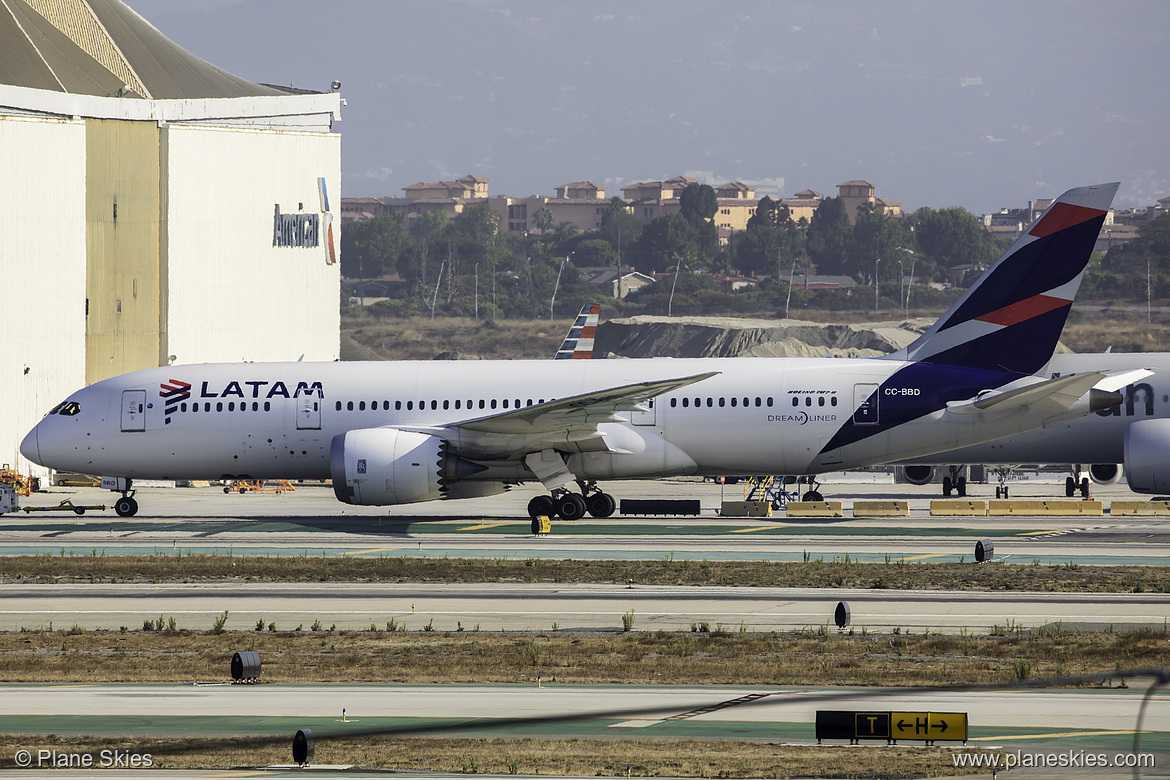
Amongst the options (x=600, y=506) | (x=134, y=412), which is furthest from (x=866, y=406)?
(x=134, y=412)

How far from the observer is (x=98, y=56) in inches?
2685

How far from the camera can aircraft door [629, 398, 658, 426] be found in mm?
38031

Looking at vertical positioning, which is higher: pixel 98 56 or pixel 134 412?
pixel 98 56

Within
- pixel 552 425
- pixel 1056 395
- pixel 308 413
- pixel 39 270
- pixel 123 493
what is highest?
pixel 39 270

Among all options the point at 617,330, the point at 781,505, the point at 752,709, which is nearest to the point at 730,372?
the point at 781,505

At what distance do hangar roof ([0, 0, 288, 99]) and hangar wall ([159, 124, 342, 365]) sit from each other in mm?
5548

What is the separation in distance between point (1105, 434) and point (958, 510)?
198 inches

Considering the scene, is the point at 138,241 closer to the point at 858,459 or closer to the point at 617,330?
the point at 858,459

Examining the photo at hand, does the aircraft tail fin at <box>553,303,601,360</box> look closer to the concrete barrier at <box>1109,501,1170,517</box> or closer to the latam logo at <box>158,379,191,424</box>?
the latam logo at <box>158,379,191,424</box>

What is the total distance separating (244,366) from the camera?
4066cm

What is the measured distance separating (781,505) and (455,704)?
2976cm

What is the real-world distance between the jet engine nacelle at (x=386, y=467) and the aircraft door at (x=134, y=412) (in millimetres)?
7026

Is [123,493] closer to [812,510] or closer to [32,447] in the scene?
[32,447]

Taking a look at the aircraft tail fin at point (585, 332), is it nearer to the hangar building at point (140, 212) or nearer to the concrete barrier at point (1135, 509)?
the hangar building at point (140, 212)
